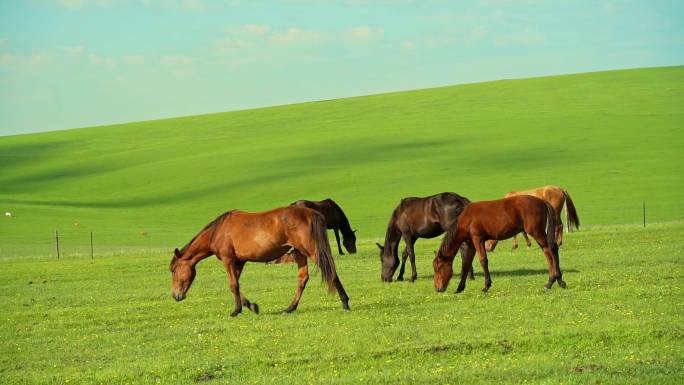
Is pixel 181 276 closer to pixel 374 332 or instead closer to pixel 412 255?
pixel 374 332

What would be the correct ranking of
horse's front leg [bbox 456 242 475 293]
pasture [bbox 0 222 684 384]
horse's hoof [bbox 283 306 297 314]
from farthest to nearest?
horse's front leg [bbox 456 242 475 293] → horse's hoof [bbox 283 306 297 314] → pasture [bbox 0 222 684 384]

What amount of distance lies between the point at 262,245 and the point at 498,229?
4100mm

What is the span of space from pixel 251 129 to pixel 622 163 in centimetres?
3617

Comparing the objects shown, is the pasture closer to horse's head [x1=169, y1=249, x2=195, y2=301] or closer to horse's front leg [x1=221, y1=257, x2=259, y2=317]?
horse's front leg [x1=221, y1=257, x2=259, y2=317]

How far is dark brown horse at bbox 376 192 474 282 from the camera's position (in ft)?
61.8

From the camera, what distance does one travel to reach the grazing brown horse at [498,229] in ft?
→ 51.2

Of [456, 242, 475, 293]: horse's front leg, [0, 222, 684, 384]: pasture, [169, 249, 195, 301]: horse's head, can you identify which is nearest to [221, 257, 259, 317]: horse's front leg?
[0, 222, 684, 384]: pasture

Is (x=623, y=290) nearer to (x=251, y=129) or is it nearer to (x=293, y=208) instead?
(x=293, y=208)

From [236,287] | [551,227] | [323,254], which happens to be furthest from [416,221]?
[236,287]

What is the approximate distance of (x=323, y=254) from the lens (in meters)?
14.0

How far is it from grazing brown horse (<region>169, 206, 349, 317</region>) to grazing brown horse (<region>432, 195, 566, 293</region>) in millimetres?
2587

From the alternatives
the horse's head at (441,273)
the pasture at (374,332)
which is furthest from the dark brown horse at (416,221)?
the horse's head at (441,273)

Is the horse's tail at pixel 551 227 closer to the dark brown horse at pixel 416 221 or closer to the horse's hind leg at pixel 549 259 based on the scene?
the horse's hind leg at pixel 549 259

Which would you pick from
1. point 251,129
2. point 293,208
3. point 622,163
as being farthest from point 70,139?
point 293,208
